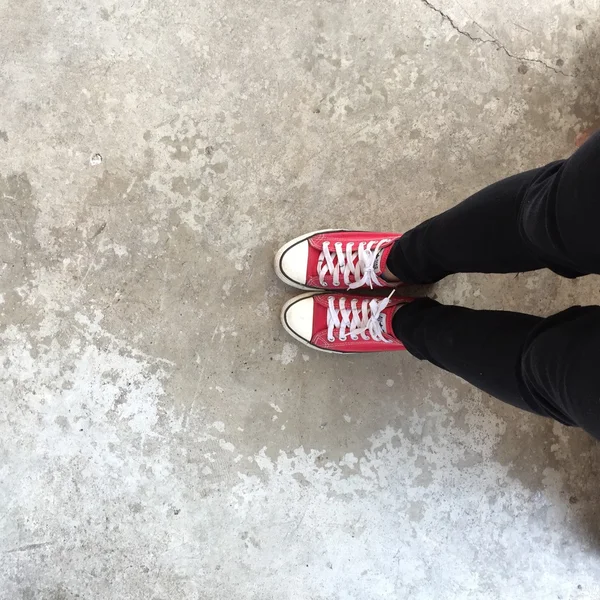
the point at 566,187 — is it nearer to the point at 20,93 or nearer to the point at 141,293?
the point at 141,293

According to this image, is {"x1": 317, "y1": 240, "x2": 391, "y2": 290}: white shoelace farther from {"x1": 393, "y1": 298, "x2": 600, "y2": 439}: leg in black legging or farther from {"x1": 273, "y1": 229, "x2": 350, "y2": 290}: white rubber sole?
{"x1": 393, "y1": 298, "x2": 600, "y2": 439}: leg in black legging

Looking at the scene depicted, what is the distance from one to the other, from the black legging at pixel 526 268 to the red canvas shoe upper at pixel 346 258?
15cm

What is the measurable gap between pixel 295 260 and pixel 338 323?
19cm

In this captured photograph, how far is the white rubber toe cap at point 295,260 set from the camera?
1.19 metres

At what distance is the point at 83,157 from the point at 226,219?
1.21 feet

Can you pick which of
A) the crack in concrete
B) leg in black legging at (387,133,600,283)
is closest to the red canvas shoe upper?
leg in black legging at (387,133,600,283)

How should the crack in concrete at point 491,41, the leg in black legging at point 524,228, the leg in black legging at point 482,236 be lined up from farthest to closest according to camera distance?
the crack in concrete at point 491,41, the leg in black legging at point 482,236, the leg in black legging at point 524,228

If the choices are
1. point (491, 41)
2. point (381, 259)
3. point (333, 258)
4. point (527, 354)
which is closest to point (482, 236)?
point (527, 354)

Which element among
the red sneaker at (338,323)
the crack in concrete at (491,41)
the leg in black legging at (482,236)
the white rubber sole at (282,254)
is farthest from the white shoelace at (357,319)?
the crack in concrete at (491,41)

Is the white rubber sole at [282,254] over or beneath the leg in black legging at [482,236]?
beneath

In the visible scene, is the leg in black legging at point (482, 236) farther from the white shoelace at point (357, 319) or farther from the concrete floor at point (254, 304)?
the concrete floor at point (254, 304)

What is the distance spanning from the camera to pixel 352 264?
47.4 inches

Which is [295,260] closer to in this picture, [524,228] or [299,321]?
[299,321]

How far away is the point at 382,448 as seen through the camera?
4.12ft
